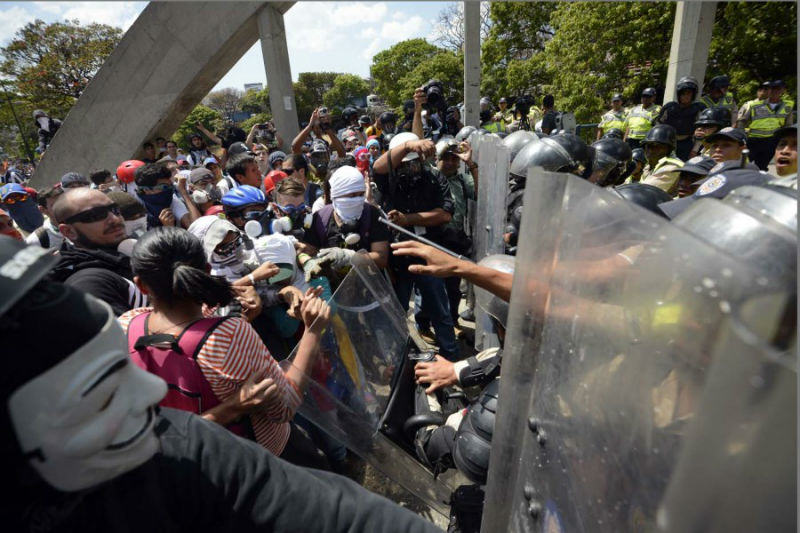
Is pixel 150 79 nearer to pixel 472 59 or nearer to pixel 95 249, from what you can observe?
pixel 472 59

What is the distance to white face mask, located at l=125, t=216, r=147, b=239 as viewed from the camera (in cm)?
272

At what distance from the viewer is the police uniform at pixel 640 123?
717cm

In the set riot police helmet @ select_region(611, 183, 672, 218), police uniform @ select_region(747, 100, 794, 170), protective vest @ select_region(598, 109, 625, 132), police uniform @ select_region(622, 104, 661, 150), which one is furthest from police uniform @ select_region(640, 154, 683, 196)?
protective vest @ select_region(598, 109, 625, 132)

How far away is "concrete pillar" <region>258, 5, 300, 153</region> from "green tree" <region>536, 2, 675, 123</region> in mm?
8516

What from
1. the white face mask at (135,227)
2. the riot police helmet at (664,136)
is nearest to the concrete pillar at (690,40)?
the riot police helmet at (664,136)

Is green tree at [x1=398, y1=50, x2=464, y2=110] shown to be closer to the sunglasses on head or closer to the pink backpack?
the sunglasses on head

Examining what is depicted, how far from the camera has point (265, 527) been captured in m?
0.86

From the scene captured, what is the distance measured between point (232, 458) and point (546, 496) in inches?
27.6

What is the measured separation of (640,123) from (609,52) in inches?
279

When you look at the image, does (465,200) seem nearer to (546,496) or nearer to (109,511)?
(546,496)

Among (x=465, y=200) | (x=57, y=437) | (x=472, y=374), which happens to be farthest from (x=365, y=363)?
(x=465, y=200)

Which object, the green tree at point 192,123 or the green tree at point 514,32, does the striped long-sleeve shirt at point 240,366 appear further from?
the green tree at point 192,123

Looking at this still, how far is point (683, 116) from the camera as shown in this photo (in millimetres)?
6914

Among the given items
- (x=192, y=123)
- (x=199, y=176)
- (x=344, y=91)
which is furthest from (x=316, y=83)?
(x=199, y=176)
